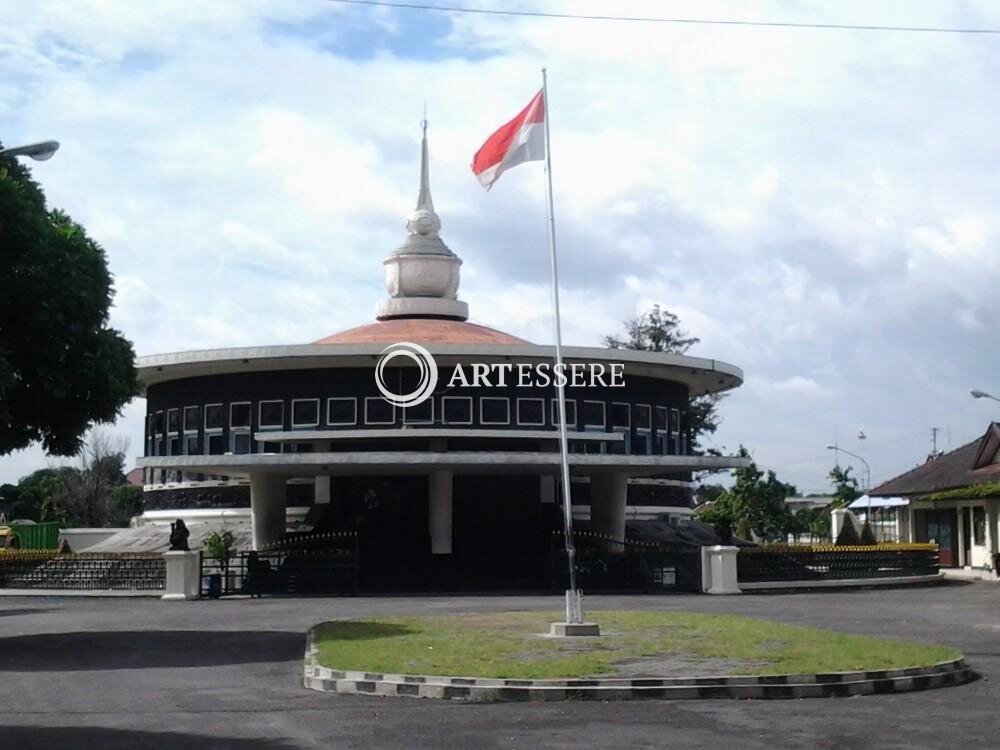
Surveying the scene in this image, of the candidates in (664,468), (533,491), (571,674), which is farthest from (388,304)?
(571,674)

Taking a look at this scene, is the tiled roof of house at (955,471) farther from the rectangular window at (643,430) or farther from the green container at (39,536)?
the green container at (39,536)

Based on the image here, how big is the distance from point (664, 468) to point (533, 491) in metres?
5.71

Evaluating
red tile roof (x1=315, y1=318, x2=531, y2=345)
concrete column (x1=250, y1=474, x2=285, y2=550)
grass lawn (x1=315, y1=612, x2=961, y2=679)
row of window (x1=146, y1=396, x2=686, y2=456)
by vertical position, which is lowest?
grass lawn (x1=315, y1=612, x2=961, y2=679)

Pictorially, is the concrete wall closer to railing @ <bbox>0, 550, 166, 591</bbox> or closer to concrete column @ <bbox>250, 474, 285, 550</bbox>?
concrete column @ <bbox>250, 474, 285, 550</bbox>

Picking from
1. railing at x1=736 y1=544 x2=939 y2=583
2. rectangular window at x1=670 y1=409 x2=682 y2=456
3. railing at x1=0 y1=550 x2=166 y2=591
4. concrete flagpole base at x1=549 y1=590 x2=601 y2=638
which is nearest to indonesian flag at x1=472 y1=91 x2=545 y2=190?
concrete flagpole base at x1=549 y1=590 x2=601 y2=638

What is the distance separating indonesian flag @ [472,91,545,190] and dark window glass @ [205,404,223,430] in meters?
25.4

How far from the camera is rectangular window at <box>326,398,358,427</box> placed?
46.3 meters

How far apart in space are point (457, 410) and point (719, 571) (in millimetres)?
12076

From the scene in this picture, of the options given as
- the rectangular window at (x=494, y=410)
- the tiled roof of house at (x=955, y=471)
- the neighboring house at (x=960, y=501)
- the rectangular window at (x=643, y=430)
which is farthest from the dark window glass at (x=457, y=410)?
the tiled roof of house at (x=955, y=471)

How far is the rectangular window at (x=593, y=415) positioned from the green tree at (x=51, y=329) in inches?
1032

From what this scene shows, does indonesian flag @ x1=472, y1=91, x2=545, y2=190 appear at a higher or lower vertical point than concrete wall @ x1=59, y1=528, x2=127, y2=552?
higher

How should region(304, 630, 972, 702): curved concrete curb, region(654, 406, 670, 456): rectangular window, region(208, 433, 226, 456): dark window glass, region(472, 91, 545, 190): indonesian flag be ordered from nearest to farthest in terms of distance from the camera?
region(304, 630, 972, 702): curved concrete curb → region(472, 91, 545, 190): indonesian flag → region(208, 433, 226, 456): dark window glass → region(654, 406, 670, 456): rectangular window

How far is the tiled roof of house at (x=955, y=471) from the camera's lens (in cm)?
5650

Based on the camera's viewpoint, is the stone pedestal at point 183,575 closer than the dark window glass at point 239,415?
Yes
